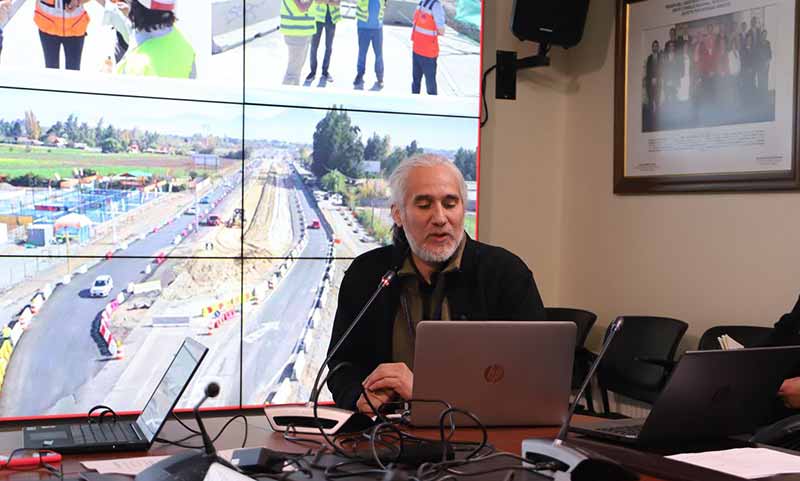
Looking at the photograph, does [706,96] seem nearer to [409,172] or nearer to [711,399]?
[409,172]

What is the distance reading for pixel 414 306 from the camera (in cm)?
282

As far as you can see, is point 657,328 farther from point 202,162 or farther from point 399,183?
point 202,162

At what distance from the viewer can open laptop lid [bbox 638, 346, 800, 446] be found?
1847mm

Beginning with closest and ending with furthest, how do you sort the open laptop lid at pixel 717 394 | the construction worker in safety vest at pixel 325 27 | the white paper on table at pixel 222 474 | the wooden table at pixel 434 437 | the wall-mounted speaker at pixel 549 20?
1. the white paper on table at pixel 222 474
2. the wooden table at pixel 434 437
3. the open laptop lid at pixel 717 394
4. the construction worker in safety vest at pixel 325 27
5. the wall-mounted speaker at pixel 549 20

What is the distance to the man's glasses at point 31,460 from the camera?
176 centimetres

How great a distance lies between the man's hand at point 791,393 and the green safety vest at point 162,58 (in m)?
2.64

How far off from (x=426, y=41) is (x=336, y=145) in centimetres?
69

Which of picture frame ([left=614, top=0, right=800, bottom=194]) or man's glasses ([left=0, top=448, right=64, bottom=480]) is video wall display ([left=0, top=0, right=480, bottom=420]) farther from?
man's glasses ([left=0, top=448, right=64, bottom=480])

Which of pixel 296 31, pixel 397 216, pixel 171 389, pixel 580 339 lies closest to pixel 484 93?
pixel 296 31

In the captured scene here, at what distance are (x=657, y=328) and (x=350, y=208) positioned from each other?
1513 mm

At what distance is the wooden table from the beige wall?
7.37 ft

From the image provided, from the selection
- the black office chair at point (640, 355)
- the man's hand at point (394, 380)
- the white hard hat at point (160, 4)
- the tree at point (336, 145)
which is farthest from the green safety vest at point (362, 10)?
the man's hand at point (394, 380)

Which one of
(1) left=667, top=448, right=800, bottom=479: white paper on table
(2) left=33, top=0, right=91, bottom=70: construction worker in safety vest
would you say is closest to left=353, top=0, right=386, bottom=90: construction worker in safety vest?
(2) left=33, top=0, right=91, bottom=70: construction worker in safety vest

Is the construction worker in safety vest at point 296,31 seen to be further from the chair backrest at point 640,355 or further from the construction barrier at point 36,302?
the chair backrest at point 640,355
